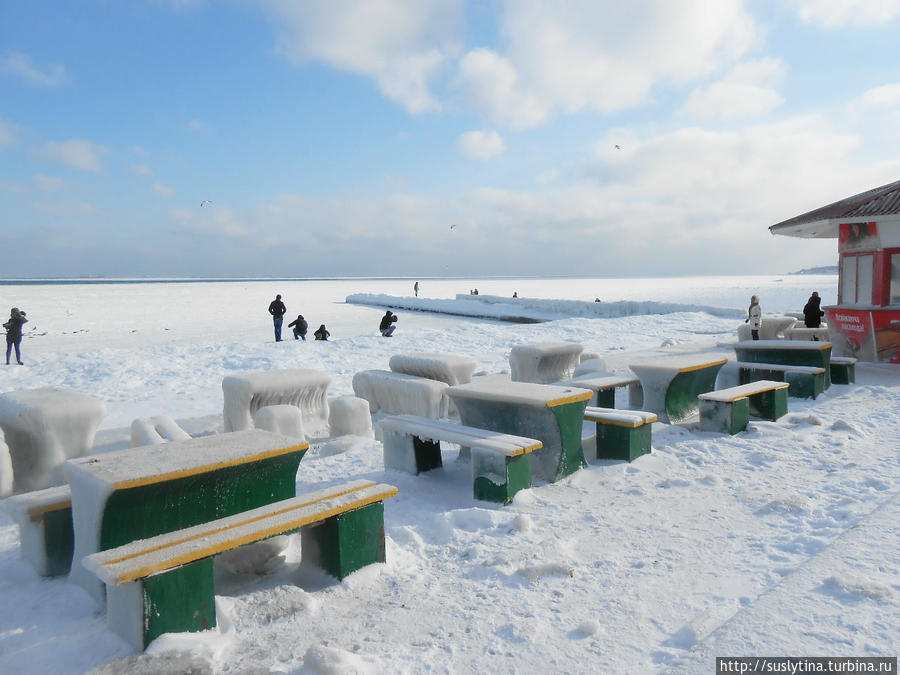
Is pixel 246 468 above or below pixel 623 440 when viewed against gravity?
above

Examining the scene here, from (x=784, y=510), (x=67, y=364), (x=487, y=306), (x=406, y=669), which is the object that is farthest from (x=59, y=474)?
(x=487, y=306)

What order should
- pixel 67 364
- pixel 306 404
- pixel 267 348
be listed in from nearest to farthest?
pixel 306 404 → pixel 67 364 → pixel 267 348

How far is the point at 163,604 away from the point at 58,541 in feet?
3.95

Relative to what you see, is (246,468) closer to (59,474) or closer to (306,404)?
(59,474)

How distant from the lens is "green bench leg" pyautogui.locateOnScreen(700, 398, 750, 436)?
6039mm

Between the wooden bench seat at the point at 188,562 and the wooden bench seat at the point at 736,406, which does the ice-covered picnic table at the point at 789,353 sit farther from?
the wooden bench seat at the point at 188,562

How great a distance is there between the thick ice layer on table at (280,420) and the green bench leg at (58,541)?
90.6 inches

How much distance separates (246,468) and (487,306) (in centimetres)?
3591

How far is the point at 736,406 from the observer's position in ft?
19.8

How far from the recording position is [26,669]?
246 cm

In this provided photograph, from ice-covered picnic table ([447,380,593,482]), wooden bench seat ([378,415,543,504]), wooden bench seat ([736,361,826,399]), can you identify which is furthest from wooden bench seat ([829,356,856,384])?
wooden bench seat ([378,415,543,504])

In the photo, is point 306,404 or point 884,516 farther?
point 306,404

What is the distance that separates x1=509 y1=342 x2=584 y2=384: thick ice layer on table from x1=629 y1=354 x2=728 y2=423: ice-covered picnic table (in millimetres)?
2296

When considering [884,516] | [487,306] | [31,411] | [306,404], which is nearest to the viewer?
[884,516]
